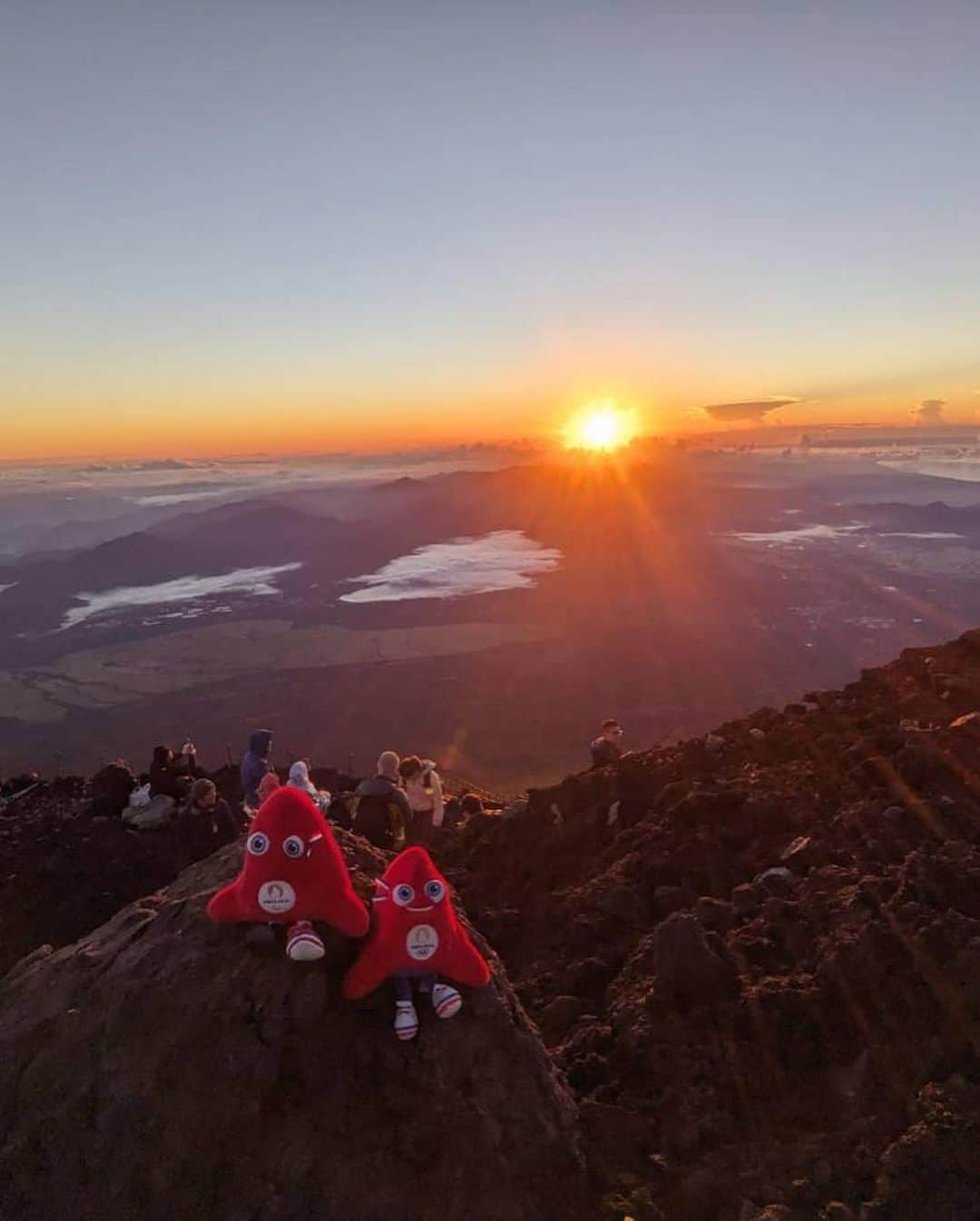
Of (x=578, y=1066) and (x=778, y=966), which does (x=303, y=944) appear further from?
(x=778, y=966)

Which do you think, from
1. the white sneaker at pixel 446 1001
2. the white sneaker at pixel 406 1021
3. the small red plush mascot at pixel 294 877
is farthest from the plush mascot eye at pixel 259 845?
the white sneaker at pixel 446 1001

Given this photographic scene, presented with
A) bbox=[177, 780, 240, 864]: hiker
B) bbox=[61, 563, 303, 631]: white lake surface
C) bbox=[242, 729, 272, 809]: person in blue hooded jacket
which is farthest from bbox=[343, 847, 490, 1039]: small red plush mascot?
bbox=[61, 563, 303, 631]: white lake surface

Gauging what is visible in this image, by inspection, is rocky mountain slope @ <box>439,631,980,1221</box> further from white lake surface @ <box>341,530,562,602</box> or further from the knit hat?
white lake surface @ <box>341,530,562,602</box>

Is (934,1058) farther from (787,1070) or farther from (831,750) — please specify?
(831,750)

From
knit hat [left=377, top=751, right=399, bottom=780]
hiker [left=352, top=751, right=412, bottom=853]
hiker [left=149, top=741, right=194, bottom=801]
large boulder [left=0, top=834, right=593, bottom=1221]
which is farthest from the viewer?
hiker [left=149, top=741, right=194, bottom=801]

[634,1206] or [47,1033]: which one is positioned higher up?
[47,1033]

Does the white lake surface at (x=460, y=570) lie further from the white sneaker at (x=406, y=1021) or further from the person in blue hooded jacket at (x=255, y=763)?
the white sneaker at (x=406, y=1021)

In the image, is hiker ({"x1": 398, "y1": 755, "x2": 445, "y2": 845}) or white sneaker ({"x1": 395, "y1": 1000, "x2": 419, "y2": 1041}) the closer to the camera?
white sneaker ({"x1": 395, "y1": 1000, "x2": 419, "y2": 1041})

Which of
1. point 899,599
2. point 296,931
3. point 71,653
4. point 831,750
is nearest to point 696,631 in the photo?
point 899,599
